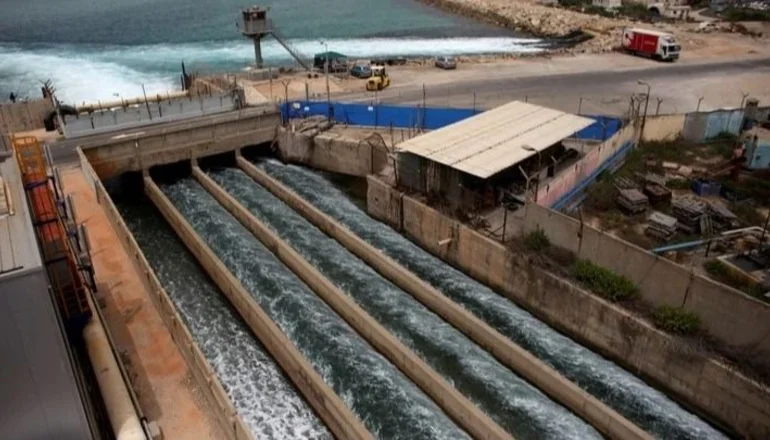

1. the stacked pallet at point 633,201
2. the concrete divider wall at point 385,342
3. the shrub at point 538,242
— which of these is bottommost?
the concrete divider wall at point 385,342

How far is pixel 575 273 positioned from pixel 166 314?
44.5 feet

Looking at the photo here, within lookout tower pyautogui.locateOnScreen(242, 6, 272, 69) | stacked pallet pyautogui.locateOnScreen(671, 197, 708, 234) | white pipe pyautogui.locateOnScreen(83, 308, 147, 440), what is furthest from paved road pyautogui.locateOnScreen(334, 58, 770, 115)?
white pipe pyautogui.locateOnScreen(83, 308, 147, 440)

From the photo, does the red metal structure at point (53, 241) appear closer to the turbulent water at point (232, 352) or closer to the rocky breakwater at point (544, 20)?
the turbulent water at point (232, 352)

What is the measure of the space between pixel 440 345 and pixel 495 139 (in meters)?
10.3

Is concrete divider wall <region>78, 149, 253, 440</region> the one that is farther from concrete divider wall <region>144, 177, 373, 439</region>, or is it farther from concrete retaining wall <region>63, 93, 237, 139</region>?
concrete retaining wall <region>63, 93, 237, 139</region>

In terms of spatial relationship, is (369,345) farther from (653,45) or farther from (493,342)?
(653,45)

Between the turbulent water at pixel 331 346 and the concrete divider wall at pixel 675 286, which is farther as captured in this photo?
the turbulent water at pixel 331 346

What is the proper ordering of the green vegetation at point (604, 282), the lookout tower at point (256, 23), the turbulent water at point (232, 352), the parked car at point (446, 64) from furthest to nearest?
the parked car at point (446, 64) < the lookout tower at point (256, 23) < the green vegetation at point (604, 282) < the turbulent water at point (232, 352)

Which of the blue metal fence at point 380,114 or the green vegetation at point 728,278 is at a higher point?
the blue metal fence at point 380,114

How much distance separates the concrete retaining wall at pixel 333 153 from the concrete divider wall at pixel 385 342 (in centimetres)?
718

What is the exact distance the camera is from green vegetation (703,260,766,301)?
61.1 ft

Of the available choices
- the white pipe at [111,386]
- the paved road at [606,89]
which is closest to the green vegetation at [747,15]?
the paved road at [606,89]

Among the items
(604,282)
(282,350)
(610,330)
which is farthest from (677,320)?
(282,350)

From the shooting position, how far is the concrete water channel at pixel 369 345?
1728 centimetres
